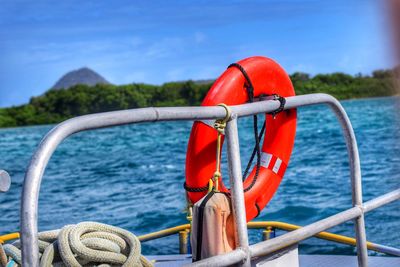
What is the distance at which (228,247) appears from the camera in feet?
6.23

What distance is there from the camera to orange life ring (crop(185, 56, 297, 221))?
2.12m

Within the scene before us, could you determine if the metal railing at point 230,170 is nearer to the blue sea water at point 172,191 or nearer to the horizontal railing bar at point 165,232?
the horizontal railing bar at point 165,232

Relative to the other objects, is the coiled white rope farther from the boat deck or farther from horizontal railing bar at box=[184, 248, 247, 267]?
the boat deck

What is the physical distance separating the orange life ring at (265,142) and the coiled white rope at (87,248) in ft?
1.18

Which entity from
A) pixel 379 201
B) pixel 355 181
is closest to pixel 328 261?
pixel 379 201

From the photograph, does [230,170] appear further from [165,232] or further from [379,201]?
[165,232]

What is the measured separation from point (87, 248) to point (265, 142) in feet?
3.34

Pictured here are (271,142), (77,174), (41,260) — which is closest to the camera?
(41,260)

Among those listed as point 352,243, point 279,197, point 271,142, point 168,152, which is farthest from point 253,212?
point 168,152

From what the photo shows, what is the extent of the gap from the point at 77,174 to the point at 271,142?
2007 cm

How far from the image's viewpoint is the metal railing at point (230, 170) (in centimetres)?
140

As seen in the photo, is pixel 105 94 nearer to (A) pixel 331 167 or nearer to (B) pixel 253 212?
(A) pixel 331 167

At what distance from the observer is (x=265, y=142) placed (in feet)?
8.45

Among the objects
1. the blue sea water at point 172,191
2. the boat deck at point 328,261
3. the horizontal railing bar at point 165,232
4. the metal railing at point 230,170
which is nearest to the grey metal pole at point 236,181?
the metal railing at point 230,170
